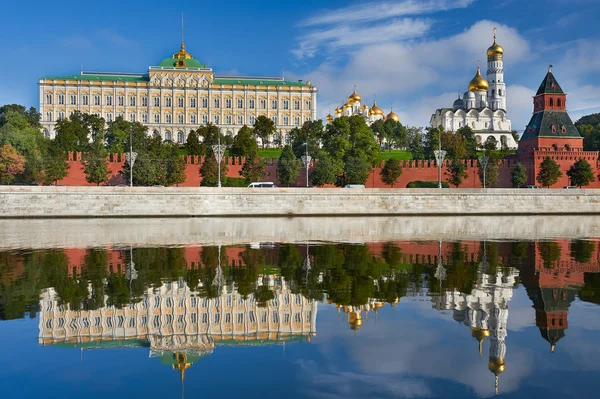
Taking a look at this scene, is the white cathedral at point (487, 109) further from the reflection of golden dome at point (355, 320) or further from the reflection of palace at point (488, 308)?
the reflection of golden dome at point (355, 320)

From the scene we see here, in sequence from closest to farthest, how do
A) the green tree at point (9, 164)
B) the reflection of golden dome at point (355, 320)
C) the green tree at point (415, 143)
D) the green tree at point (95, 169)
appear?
the reflection of golden dome at point (355, 320)
the green tree at point (9, 164)
the green tree at point (95, 169)
the green tree at point (415, 143)

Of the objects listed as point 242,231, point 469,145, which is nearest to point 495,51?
point 469,145

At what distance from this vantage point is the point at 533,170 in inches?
1930

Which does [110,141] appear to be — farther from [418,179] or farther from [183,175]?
[418,179]

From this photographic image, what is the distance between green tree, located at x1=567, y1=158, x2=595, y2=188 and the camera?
4716 centimetres

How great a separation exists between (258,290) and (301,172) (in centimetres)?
3596

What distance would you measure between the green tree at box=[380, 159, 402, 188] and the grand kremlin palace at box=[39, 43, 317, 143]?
38.4 metres

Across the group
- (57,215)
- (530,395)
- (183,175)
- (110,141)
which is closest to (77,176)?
(183,175)

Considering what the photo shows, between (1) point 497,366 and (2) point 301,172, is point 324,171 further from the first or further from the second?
(1) point 497,366

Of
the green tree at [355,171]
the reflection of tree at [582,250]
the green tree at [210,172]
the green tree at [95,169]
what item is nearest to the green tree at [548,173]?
the green tree at [355,171]

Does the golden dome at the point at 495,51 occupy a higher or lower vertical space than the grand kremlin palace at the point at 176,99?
higher

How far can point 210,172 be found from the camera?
45.5 metres

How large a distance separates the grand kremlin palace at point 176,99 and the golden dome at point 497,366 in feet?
253

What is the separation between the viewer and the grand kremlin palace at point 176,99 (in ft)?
273
